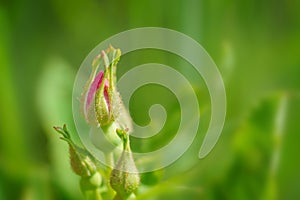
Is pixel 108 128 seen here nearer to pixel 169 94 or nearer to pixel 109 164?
pixel 109 164

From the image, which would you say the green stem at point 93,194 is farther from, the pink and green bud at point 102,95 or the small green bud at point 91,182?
the pink and green bud at point 102,95

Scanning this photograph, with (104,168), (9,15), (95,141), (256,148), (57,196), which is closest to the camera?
(95,141)

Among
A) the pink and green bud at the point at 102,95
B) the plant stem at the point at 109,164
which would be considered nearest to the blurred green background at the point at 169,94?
the plant stem at the point at 109,164

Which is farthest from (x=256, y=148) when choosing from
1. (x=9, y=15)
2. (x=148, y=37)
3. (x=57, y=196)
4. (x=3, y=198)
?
(x=9, y=15)

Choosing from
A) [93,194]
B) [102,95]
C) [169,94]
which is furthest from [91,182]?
[169,94]

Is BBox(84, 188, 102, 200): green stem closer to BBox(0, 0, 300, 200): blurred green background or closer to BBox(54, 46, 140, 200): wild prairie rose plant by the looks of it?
BBox(54, 46, 140, 200): wild prairie rose plant

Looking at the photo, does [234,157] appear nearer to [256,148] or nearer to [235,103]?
[256,148]
